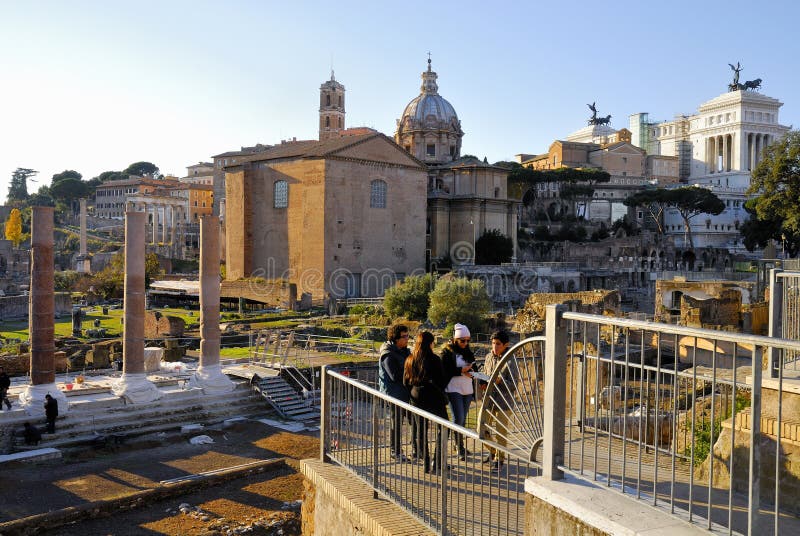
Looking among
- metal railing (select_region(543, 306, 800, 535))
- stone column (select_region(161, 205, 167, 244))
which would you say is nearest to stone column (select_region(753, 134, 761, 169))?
stone column (select_region(161, 205, 167, 244))

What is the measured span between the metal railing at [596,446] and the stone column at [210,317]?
10.2 metres

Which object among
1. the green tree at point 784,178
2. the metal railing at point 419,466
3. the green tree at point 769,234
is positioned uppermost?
the green tree at point 784,178

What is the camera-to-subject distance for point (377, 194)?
4322 cm

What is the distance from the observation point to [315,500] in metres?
5.22

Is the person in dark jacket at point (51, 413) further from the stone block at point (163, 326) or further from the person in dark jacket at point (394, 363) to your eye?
the stone block at point (163, 326)

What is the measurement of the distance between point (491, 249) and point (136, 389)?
124 feet

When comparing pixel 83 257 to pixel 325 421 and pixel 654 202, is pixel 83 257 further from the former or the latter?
pixel 325 421

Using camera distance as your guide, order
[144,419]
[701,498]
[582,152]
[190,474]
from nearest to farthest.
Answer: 1. [701,498]
2. [190,474]
3. [144,419]
4. [582,152]

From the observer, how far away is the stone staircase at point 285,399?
1500 centimetres

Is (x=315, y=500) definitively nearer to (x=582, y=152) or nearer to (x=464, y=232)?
(x=464, y=232)

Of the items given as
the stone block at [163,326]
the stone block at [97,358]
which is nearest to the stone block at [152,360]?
the stone block at [97,358]

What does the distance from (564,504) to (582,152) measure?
80115mm

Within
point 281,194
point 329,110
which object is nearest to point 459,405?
point 281,194

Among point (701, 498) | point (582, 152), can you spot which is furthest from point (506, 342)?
point (582, 152)
